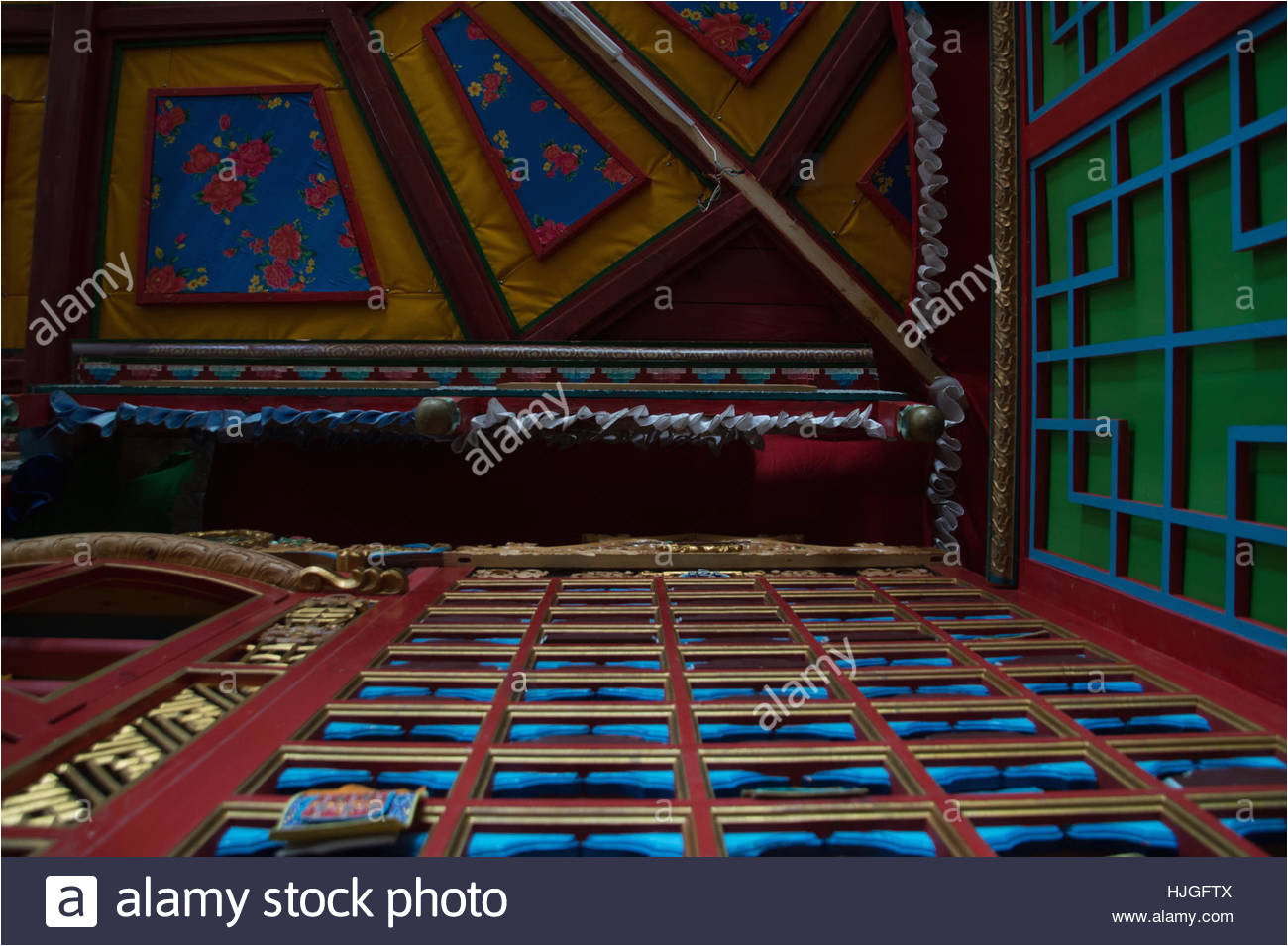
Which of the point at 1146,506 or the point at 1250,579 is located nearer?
the point at 1250,579

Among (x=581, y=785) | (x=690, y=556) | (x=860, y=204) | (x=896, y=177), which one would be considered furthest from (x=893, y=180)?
(x=581, y=785)

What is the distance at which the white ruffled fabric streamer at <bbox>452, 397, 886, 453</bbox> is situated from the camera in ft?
8.17

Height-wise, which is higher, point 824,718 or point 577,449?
point 577,449

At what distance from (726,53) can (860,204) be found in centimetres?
81

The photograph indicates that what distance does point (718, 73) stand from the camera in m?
2.98

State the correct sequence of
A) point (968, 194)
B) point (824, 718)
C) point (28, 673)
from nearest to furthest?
1. point (824, 718)
2. point (28, 673)
3. point (968, 194)

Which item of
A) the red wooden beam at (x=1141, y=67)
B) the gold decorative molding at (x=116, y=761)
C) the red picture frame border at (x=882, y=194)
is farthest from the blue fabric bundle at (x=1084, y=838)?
the red picture frame border at (x=882, y=194)

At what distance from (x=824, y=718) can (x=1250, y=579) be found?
3.01 feet

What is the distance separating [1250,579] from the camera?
57.4 inches

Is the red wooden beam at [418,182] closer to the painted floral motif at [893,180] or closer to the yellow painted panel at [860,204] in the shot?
the yellow painted panel at [860,204]

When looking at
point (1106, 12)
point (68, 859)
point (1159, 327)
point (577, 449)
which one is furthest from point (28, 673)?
point (1106, 12)

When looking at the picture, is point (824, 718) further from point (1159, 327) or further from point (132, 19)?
point (132, 19)

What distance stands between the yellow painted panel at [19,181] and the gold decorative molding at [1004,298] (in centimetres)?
372

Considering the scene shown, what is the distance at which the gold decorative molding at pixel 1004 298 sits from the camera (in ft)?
7.22
